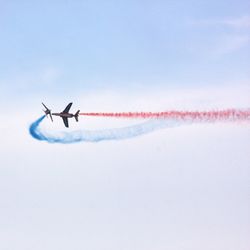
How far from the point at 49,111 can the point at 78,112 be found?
4960mm

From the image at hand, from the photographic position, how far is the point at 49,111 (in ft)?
209

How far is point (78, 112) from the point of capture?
61.5m
